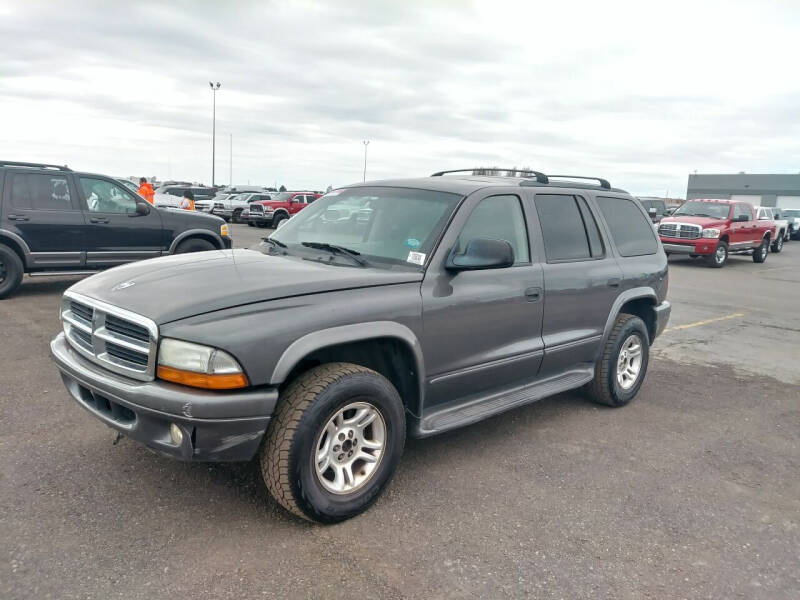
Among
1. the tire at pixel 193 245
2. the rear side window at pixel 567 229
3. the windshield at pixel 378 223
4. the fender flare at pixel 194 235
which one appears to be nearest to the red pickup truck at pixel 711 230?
the fender flare at pixel 194 235

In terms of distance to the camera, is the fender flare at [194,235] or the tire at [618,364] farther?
the fender flare at [194,235]

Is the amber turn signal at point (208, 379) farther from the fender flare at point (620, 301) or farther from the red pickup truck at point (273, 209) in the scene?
the red pickup truck at point (273, 209)

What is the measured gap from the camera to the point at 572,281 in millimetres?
4473

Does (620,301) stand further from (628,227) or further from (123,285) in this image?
(123,285)

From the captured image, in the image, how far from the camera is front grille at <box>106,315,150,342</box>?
2924 millimetres

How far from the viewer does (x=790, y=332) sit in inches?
353

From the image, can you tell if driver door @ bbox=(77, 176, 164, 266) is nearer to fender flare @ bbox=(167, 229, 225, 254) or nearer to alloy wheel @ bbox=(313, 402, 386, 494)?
fender flare @ bbox=(167, 229, 225, 254)

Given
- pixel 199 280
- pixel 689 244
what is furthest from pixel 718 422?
pixel 689 244

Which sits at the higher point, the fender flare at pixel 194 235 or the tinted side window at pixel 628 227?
the tinted side window at pixel 628 227

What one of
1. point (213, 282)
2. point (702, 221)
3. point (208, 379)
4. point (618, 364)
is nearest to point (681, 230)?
point (702, 221)

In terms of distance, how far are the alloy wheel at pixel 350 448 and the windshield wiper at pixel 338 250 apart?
91cm

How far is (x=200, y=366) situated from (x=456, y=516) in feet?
5.06

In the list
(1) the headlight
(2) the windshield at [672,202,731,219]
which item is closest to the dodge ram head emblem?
(1) the headlight

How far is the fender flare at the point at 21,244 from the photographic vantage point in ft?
27.6
